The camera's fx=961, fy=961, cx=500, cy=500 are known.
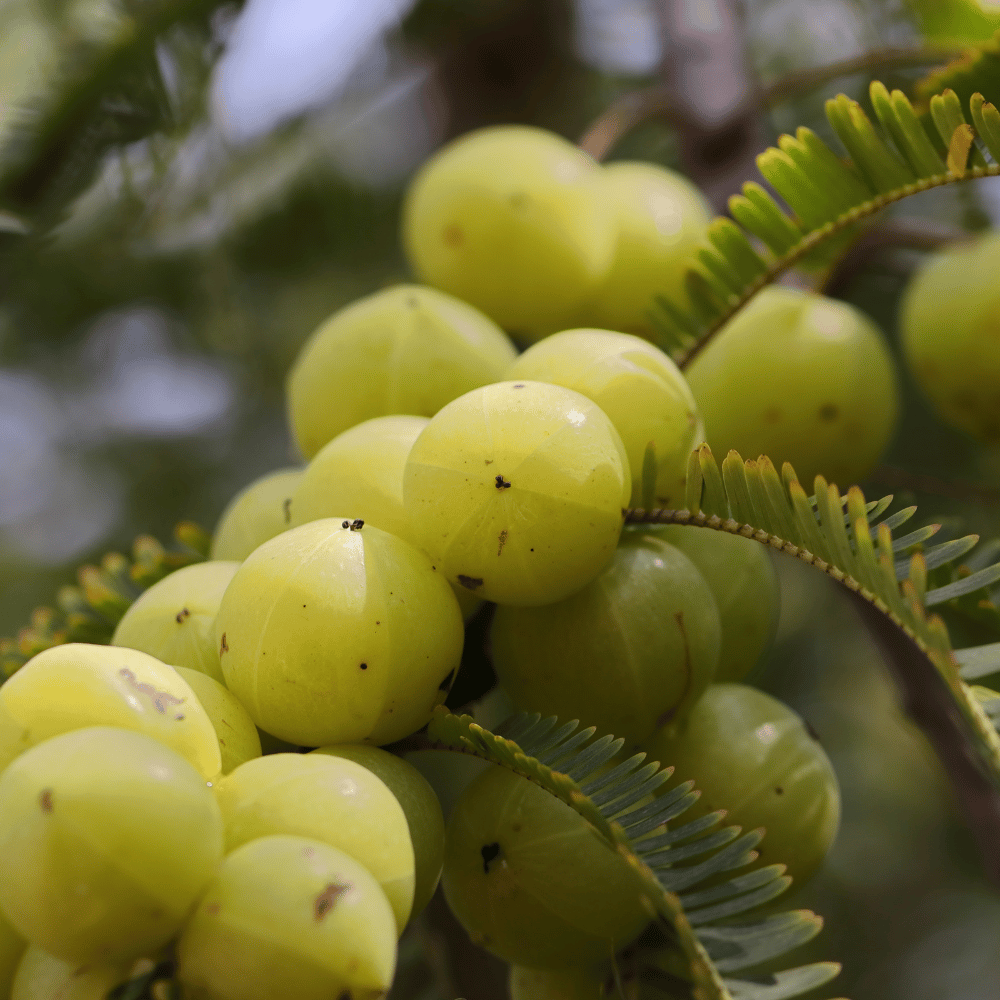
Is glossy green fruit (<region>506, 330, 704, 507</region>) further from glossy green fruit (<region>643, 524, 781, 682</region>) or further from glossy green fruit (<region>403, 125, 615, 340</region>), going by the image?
glossy green fruit (<region>403, 125, 615, 340</region>)

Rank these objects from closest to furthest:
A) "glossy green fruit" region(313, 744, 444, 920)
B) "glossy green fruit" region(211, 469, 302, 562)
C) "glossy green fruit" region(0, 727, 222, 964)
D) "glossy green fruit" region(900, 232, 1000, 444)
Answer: "glossy green fruit" region(0, 727, 222, 964), "glossy green fruit" region(313, 744, 444, 920), "glossy green fruit" region(211, 469, 302, 562), "glossy green fruit" region(900, 232, 1000, 444)

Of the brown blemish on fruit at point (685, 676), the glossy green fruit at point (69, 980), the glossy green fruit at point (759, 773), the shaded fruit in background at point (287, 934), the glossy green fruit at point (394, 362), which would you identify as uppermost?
the glossy green fruit at point (394, 362)

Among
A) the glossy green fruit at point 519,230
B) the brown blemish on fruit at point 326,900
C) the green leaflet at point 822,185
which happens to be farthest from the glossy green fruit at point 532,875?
the glossy green fruit at point 519,230

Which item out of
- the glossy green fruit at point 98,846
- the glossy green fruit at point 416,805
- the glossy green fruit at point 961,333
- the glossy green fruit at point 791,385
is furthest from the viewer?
the glossy green fruit at point 961,333

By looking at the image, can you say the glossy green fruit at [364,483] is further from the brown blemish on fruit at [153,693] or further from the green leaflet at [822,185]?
the green leaflet at [822,185]

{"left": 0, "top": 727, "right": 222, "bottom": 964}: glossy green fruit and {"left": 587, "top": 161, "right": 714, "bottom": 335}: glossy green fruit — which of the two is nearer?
{"left": 0, "top": 727, "right": 222, "bottom": 964}: glossy green fruit

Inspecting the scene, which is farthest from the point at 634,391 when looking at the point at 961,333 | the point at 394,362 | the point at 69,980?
the point at 961,333

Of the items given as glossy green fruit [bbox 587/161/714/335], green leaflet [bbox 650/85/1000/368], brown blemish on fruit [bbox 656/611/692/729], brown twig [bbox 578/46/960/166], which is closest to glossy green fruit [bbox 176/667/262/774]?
brown blemish on fruit [bbox 656/611/692/729]

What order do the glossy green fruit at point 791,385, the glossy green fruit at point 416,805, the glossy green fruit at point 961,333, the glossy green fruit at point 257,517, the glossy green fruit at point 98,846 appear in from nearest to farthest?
the glossy green fruit at point 98,846, the glossy green fruit at point 416,805, the glossy green fruit at point 257,517, the glossy green fruit at point 791,385, the glossy green fruit at point 961,333
